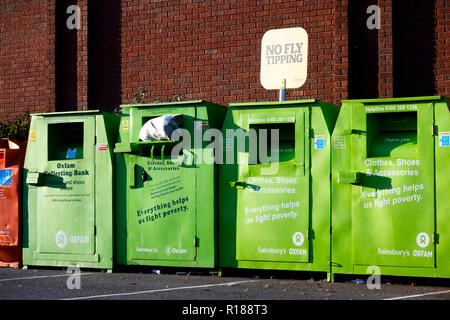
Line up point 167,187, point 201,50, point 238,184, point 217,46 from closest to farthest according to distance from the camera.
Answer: point 238,184 → point 167,187 → point 217,46 → point 201,50

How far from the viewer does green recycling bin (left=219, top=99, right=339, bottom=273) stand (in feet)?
24.3

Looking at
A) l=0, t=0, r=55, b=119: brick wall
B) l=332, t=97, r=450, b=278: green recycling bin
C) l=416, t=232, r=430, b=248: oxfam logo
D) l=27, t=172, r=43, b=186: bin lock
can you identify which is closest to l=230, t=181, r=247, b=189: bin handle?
l=332, t=97, r=450, b=278: green recycling bin

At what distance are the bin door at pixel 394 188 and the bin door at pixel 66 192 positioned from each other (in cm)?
326

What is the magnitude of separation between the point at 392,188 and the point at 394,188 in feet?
0.07

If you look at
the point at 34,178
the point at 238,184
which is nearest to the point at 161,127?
the point at 238,184

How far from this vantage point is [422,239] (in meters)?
6.94

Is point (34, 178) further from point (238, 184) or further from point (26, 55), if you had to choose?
point (26, 55)

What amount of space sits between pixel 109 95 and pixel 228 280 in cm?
A: 508

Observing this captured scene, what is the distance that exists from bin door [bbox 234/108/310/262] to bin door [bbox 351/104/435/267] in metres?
0.57

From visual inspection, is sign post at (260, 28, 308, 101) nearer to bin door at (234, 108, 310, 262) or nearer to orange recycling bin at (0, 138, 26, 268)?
bin door at (234, 108, 310, 262)

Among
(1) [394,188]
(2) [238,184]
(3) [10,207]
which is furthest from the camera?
(3) [10,207]

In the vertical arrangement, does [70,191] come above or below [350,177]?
below

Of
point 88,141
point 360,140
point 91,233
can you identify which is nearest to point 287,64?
point 360,140

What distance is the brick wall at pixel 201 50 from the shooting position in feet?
31.1
